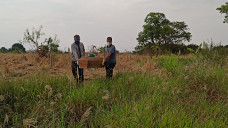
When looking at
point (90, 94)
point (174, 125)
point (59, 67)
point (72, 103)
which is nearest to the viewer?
point (174, 125)

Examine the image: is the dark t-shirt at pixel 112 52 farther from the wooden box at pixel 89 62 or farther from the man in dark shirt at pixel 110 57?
the wooden box at pixel 89 62

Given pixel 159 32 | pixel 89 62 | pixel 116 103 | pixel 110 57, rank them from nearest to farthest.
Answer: pixel 116 103, pixel 89 62, pixel 110 57, pixel 159 32

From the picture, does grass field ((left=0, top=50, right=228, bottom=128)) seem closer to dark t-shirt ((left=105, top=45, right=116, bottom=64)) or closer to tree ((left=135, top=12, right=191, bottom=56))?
dark t-shirt ((left=105, top=45, right=116, bottom=64))

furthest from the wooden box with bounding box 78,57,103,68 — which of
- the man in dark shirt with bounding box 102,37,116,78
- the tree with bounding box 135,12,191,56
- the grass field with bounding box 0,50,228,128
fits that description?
the tree with bounding box 135,12,191,56

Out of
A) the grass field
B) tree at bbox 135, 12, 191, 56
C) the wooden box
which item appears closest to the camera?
the grass field

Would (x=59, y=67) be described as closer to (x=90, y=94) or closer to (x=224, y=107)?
(x=90, y=94)

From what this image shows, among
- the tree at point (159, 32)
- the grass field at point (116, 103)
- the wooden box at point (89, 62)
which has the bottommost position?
the grass field at point (116, 103)

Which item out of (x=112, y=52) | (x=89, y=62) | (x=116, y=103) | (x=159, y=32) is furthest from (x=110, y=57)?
(x=159, y=32)

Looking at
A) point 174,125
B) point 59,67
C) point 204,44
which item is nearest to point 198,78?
point 174,125

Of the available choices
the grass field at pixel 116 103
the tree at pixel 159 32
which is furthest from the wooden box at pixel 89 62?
the tree at pixel 159 32

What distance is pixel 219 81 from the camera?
173 inches

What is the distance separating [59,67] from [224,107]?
8599mm

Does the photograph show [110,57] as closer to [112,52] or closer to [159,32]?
[112,52]

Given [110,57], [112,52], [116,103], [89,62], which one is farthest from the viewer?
[110,57]
